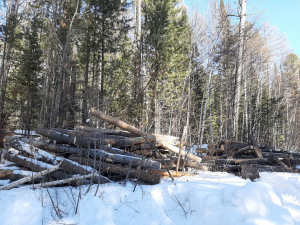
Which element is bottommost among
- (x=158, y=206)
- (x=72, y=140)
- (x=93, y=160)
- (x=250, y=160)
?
(x=158, y=206)

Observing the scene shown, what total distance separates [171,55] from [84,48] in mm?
5816

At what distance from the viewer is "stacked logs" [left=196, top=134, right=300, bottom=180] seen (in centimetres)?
634

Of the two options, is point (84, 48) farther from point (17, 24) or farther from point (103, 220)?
point (103, 220)

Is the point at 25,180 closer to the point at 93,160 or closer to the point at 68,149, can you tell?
the point at 93,160

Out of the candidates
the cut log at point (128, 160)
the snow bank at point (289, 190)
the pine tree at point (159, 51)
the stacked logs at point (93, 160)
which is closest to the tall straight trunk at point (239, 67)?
the pine tree at point (159, 51)

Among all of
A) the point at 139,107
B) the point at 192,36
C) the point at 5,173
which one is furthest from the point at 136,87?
the point at 5,173

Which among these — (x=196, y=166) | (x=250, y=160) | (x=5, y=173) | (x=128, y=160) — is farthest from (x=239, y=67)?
(x=5, y=173)

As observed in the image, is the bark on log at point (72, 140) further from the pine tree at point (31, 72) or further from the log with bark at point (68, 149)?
the pine tree at point (31, 72)

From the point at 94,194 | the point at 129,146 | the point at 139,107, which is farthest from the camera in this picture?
the point at 139,107

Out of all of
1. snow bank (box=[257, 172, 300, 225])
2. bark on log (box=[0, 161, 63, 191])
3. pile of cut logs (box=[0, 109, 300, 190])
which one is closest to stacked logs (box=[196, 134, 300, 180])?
pile of cut logs (box=[0, 109, 300, 190])

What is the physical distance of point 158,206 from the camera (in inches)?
149

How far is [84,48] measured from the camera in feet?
45.6

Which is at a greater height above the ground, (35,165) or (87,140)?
(87,140)

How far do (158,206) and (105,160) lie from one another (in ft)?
7.22
